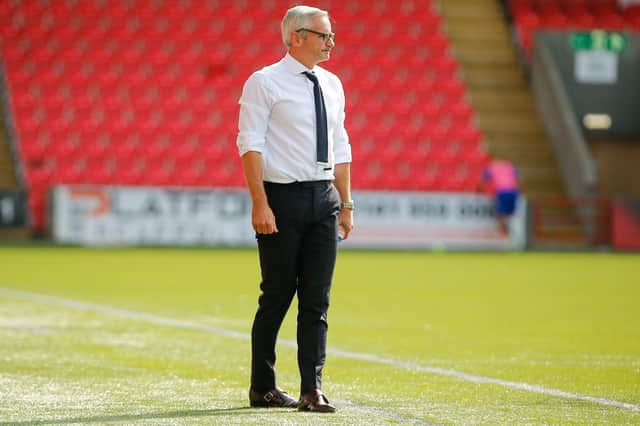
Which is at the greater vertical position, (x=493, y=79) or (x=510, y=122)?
(x=493, y=79)

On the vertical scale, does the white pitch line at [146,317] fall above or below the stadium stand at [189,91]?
below

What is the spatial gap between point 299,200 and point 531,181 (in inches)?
941

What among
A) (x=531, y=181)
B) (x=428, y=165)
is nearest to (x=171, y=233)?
(x=428, y=165)

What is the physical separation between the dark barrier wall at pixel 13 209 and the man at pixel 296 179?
64.2 ft

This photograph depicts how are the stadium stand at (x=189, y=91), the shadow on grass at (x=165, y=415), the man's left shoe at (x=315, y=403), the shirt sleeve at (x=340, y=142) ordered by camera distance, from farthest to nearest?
the stadium stand at (x=189, y=91), the shirt sleeve at (x=340, y=142), the man's left shoe at (x=315, y=403), the shadow on grass at (x=165, y=415)

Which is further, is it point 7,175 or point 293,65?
point 7,175

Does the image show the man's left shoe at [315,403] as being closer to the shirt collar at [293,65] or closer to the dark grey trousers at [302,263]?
the dark grey trousers at [302,263]

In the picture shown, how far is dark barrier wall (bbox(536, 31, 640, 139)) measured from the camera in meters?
30.4

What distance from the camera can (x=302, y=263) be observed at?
20.5ft

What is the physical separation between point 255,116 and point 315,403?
1346 millimetres

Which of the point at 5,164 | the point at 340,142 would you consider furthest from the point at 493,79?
the point at 340,142

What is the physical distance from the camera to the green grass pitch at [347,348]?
6.13 meters

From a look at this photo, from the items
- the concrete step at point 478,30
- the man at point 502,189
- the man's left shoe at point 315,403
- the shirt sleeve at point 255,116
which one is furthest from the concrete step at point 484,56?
the man's left shoe at point 315,403

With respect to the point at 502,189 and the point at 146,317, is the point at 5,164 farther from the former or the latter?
the point at 146,317
